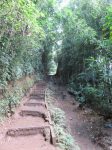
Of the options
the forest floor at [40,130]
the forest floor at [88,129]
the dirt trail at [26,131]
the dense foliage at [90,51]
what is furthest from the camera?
the dense foliage at [90,51]

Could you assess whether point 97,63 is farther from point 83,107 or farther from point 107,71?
point 83,107

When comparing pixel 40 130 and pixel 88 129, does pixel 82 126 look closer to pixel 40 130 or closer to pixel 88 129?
pixel 88 129

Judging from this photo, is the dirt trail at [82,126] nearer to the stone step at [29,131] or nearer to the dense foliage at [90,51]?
the dense foliage at [90,51]

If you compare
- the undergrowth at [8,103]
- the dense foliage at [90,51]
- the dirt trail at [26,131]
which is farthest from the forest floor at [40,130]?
the dense foliage at [90,51]

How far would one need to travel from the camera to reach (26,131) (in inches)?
272

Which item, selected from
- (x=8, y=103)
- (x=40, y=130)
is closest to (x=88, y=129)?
(x=40, y=130)

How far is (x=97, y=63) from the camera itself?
992 centimetres

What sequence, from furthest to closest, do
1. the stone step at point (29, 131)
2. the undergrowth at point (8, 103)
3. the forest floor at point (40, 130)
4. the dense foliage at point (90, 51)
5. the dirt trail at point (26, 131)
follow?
the dense foliage at point (90, 51) → the undergrowth at point (8, 103) → the stone step at point (29, 131) → the forest floor at point (40, 130) → the dirt trail at point (26, 131)

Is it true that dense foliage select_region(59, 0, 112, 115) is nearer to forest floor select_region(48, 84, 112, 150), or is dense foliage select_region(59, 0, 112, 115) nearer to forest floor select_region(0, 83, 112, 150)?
forest floor select_region(48, 84, 112, 150)

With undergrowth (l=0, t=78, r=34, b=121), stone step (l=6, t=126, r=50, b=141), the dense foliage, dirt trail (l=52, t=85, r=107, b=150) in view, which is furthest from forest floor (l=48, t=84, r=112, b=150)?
undergrowth (l=0, t=78, r=34, b=121)

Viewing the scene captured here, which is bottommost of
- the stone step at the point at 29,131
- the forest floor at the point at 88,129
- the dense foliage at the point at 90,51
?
the forest floor at the point at 88,129

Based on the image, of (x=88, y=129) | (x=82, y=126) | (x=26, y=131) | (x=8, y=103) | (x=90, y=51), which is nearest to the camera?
(x=26, y=131)

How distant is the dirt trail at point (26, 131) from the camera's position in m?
5.98

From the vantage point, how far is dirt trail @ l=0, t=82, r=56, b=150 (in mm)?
5977
